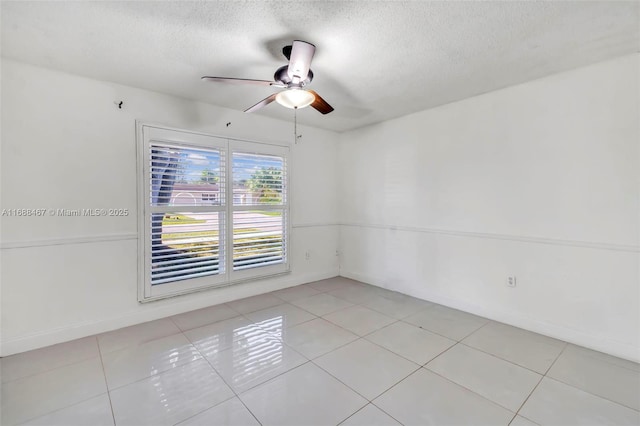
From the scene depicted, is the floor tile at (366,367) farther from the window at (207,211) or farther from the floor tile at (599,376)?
the window at (207,211)

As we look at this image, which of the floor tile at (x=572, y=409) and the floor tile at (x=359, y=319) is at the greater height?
the floor tile at (x=359, y=319)

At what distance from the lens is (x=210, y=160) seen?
3.49 meters

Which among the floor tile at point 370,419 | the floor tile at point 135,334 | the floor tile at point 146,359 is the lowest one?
the floor tile at point 370,419

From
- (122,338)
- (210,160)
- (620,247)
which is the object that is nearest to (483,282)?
(620,247)

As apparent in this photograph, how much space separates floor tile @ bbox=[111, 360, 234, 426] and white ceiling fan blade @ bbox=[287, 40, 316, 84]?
2363 millimetres

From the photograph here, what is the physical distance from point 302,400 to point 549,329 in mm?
2533

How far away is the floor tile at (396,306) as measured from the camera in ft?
11.0

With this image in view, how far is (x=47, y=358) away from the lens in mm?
2377

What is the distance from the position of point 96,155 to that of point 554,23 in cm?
402

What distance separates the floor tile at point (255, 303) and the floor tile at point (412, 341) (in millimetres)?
1414

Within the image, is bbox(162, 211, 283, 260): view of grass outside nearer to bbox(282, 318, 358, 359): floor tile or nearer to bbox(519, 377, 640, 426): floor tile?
bbox(282, 318, 358, 359): floor tile

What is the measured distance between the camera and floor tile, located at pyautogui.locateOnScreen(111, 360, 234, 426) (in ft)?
5.69

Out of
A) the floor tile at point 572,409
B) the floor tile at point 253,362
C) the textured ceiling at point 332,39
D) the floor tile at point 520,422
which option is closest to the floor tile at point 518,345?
the floor tile at point 572,409

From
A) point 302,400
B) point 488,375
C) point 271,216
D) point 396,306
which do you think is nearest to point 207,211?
point 271,216
